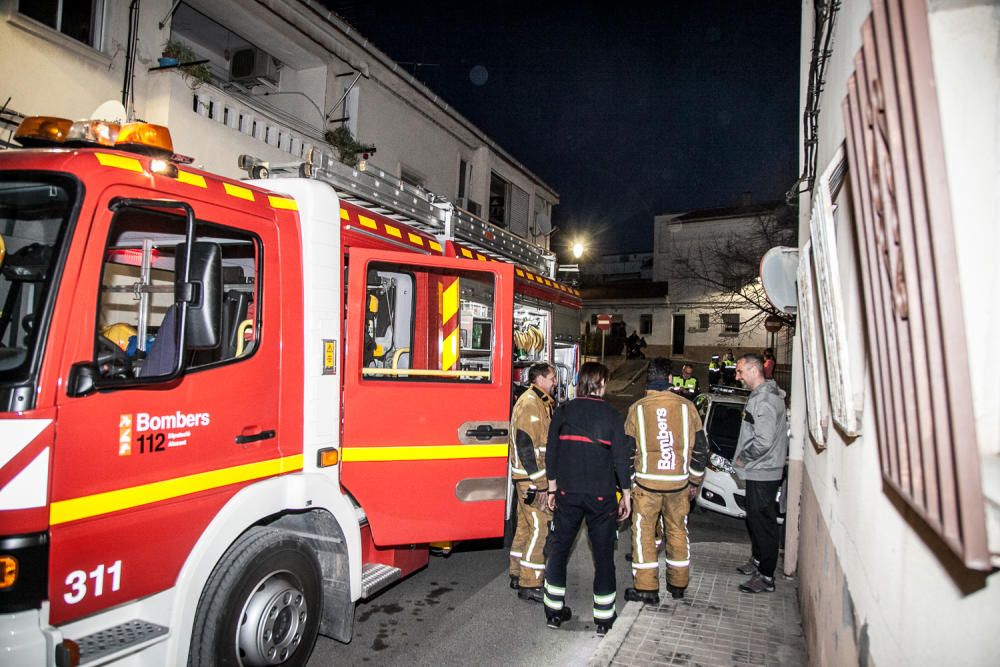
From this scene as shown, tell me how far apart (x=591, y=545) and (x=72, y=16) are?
25.4 feet

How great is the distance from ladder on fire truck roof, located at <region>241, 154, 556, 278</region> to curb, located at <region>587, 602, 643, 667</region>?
3.13 m

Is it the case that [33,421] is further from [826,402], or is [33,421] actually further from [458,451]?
[826,402]

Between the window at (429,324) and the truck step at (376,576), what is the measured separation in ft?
4.10

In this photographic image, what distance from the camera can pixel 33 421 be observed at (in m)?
2.24

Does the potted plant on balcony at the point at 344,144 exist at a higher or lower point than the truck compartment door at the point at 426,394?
higher

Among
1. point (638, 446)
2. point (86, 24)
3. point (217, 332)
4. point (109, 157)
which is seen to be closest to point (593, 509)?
point (638, 446)

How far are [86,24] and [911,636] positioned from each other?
29.5 feet

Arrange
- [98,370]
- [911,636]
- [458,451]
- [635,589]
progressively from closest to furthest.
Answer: [911,636] → [98,370] → [458,451] → [635,589]

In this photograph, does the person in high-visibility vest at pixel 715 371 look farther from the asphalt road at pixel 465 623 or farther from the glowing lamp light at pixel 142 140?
the glowing lamp light at pixel 142 140

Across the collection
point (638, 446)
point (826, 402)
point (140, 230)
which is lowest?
point (638, 446)

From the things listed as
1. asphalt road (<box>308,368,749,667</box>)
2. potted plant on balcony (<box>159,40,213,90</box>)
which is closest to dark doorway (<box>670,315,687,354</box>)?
asphalt road (<box>308,368,749,667</box>)

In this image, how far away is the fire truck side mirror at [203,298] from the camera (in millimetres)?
2645

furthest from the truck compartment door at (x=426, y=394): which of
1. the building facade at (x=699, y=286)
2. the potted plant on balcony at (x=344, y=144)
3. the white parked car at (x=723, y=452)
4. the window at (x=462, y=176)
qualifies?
the building facade at (x=699, y=286)

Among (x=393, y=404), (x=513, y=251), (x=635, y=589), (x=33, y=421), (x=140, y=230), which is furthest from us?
(x=513, y=251)
